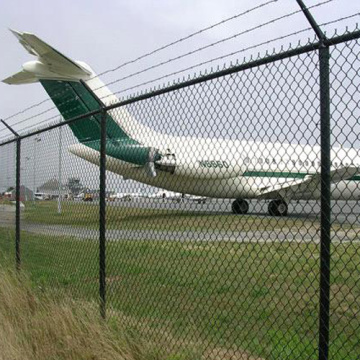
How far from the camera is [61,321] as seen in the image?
4824 millimetres

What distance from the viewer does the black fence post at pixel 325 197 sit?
3.02m

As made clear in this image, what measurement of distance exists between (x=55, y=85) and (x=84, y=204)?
219 inches

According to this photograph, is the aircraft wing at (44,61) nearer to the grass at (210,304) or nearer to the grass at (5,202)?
the grass at (5,202)

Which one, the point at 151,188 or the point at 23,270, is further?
the point at 23,270

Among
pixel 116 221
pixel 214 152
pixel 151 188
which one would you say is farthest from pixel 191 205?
pixel 116 221

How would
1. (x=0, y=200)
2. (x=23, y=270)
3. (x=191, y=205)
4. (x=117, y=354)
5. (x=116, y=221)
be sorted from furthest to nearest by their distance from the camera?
(x=0, y=200) < (x=23, y=270) < (x=116, y=221) < (x=191, y=205) < (x=117, y=354)

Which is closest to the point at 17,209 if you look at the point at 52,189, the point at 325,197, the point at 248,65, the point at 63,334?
the point at 52,189

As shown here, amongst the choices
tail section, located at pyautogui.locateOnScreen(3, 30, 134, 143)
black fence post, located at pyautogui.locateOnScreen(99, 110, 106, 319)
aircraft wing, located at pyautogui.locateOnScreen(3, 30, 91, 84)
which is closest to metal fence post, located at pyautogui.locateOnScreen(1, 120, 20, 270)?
tail section, located at pyautogui.locateOnScreen(3, 30, 134, 143)

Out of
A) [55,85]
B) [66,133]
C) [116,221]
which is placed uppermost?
[55,85]

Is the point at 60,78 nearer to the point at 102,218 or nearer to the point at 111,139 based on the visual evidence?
the point at 111,139

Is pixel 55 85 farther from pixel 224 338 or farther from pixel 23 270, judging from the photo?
pixel 224 338

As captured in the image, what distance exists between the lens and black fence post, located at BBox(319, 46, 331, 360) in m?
3.02

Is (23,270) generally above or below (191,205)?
below

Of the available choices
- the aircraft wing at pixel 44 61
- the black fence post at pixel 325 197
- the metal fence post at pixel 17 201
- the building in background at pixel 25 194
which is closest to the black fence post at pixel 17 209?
the metal fence post at pixel 17 201
